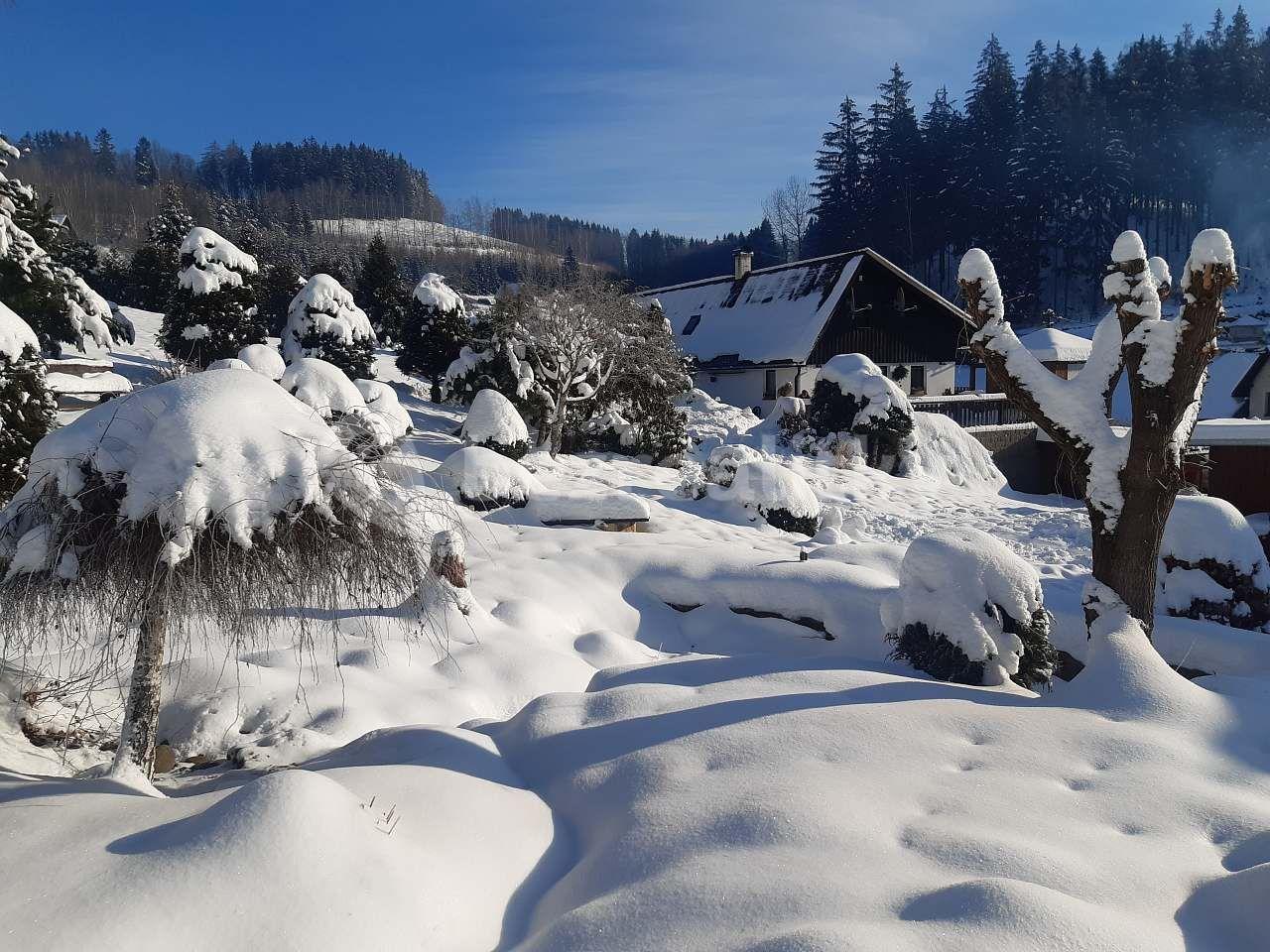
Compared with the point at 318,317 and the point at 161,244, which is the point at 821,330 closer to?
the point at 318,317

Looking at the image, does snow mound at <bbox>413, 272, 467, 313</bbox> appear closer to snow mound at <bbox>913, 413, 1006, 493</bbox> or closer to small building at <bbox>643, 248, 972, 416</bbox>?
small building at <bbox>643, 248, 972, 416</bbox>

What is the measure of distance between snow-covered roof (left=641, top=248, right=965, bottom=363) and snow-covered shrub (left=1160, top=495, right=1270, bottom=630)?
20090 mm

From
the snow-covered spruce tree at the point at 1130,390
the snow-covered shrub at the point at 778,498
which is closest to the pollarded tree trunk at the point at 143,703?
the snow-covered spruce tree at the point at 1130,390

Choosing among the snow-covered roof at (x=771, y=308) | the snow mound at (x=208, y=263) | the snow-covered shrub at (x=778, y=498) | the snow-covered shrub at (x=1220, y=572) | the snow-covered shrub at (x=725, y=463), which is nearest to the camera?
the snow-covered shrub at (x=1220, y=572)

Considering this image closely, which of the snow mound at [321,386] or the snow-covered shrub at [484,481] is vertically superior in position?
the snow mound at [321,386]

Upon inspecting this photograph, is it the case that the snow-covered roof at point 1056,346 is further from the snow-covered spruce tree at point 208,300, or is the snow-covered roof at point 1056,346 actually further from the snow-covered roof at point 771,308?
the snow-covered spruce tree at point 208,300

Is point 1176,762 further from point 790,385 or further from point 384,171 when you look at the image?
point 384,171

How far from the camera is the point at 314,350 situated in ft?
71.6

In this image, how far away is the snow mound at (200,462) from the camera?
3.60 m

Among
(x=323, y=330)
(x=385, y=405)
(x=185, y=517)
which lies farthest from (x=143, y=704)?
(x=323, y=330)

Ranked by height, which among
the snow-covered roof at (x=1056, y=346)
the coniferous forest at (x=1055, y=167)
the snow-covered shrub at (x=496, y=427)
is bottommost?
the snow-covered shrub at (x=496, y=427)

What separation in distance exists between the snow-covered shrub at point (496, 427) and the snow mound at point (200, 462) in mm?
11414

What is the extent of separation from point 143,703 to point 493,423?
11570mm

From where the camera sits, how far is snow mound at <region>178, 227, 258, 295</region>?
67.9 feet
